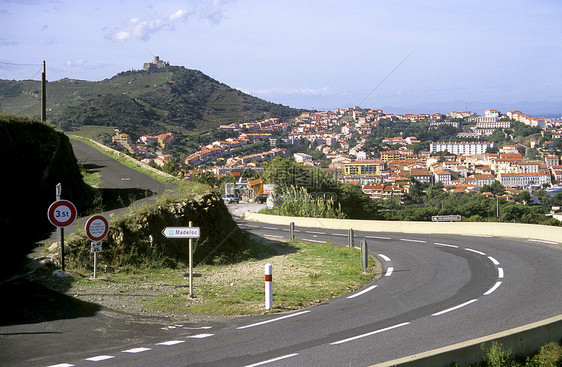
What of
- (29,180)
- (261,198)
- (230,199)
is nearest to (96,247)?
(29,180)

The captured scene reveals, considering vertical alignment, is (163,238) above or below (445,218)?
above

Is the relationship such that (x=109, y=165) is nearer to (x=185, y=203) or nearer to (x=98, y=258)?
(x=185, y=203)

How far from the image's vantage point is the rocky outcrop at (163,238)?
46.6ft

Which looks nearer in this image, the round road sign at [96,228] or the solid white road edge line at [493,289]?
the solid white road edge line at [493,289]

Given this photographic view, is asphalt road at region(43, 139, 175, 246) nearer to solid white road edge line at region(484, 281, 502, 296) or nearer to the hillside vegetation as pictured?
the hillside vegetation

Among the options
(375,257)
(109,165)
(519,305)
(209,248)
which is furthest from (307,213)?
(519,305)

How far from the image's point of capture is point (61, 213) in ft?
40.8

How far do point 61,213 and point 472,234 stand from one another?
20.0 m

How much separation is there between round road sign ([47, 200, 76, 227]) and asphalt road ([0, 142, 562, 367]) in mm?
2053

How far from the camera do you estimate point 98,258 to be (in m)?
13.9

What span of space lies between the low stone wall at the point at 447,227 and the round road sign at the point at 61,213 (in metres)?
17.5

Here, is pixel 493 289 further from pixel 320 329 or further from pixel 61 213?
pixel 61 213

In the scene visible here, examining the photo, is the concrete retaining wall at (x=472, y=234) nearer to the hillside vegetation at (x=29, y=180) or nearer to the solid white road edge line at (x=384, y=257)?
the solid white road edge line at (x=384, y=257)

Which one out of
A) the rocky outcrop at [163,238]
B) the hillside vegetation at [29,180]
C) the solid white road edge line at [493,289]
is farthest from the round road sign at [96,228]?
the solid white road edge line at [493,289]
